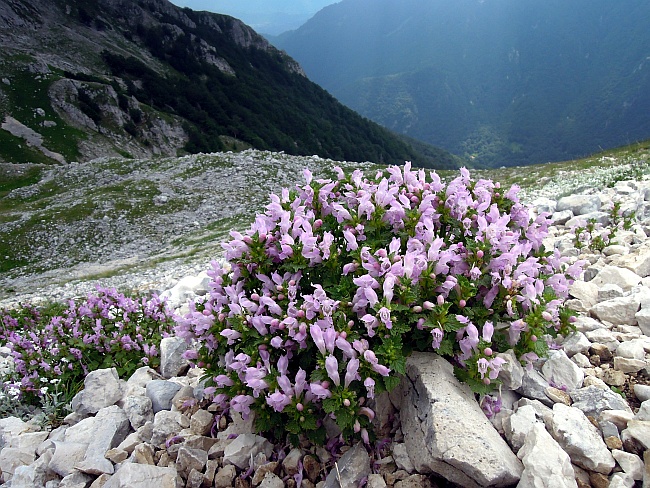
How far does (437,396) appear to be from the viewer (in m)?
2.86

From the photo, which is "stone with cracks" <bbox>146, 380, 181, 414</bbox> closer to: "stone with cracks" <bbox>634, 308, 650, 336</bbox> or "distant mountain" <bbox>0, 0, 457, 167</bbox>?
"stone with cracks" <bbox>634, 308, 650, 336</bbox>

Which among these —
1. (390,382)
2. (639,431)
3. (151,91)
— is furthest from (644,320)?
(151,91)

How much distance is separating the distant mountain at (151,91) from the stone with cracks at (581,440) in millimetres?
65687

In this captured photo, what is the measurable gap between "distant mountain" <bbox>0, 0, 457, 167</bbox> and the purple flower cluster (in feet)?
197

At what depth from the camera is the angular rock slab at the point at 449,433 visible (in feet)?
8.21

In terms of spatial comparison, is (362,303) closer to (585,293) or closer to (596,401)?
(596,401)

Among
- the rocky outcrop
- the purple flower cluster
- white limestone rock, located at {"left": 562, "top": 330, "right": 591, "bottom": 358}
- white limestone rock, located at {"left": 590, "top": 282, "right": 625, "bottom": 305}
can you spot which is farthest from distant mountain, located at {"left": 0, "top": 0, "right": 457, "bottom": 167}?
white limestone rock, located at {"left": 562, "top": 330, "right": 591, "bottom": 358}

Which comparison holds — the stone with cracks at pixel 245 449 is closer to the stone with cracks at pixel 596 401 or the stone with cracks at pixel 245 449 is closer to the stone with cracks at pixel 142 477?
the stone with cracks at pixel 142 477

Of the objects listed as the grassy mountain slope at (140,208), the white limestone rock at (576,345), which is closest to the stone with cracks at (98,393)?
the white limestone rock at (576,345)

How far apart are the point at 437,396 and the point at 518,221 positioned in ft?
6.38

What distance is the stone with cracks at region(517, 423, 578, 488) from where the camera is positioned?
2.41 m

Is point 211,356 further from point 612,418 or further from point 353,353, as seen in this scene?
point 612,418

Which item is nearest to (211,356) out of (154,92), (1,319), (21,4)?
(1,319)

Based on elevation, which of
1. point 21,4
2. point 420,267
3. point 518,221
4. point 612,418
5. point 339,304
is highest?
point 21,4
